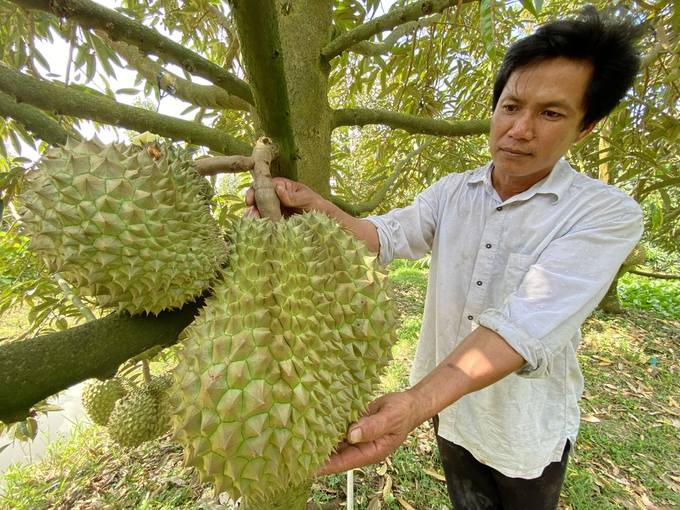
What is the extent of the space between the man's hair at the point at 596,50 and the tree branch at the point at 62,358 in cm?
160

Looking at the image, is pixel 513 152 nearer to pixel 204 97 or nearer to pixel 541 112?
pixel 541 112

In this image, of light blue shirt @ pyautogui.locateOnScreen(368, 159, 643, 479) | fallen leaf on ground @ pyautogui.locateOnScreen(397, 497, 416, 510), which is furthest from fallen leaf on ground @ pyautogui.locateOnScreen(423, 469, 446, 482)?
light blue shirt @ pyautogui.locateOnScreen(368, 159, 643, 479)

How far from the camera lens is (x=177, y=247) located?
34.5 inches

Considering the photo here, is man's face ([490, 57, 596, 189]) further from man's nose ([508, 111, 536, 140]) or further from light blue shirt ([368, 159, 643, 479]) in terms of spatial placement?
light blue shirt ([368, 159, 643, 479])

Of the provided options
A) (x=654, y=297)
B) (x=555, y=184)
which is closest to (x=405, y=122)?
(x=555, y=184)

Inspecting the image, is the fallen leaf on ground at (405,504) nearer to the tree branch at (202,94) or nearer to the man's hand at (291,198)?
the man's hand at (291,198)

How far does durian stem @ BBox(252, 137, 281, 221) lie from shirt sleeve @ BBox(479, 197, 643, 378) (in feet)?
2.38

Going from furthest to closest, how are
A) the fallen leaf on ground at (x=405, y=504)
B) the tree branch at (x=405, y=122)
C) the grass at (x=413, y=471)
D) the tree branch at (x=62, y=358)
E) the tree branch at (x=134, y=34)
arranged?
the grass at (x=413, y=471) → the fallen leaf on ground at (x=405, y=504) → the tree branch at (x=405, y=122) → the tree branch at (x=134, y=34) → the tree branch at (x=62, y=358)

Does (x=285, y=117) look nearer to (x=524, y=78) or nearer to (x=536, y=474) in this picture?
(x=524, y=78)

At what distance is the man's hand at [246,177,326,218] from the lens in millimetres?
1152

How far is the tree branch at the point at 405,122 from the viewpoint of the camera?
1.64 meters

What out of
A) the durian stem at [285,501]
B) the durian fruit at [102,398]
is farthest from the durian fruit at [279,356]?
the durian fruit at [102,398]

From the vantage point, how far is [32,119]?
3.08 ft

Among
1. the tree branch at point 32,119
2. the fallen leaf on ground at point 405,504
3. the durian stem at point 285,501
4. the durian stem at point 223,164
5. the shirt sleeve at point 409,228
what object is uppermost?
the tree branch at point 32,119
